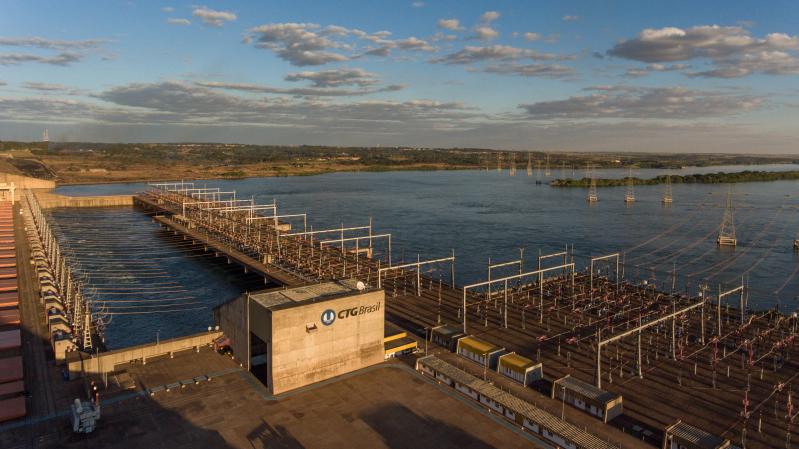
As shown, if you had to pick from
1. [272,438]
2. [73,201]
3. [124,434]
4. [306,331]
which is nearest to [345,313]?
[306,331]

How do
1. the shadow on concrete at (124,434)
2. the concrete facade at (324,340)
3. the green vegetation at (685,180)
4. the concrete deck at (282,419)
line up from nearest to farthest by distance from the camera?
the shadow on concrete at (124,434), the concrete deck at (282,419), the concrete facade at (324,340), the green vegetation at (685,180)

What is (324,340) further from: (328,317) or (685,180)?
(685,180)

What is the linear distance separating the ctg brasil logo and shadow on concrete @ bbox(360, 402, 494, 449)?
4.48 meters

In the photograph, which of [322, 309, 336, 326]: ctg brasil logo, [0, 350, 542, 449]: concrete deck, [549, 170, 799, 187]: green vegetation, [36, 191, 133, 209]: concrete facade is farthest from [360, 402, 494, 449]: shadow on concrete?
[549, 170, 799, 187]: green vegetation

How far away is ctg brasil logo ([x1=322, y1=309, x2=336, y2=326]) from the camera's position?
76.9ft

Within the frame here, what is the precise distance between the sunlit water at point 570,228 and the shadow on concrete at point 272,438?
20.3 meters

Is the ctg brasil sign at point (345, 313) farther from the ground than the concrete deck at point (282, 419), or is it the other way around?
the ctg brasil sign at point (345, 313)

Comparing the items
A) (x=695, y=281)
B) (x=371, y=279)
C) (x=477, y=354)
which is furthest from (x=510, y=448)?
(x=695, y=281)

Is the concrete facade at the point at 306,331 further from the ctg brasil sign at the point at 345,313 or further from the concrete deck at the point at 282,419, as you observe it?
the concrete deck at the point at 282,419

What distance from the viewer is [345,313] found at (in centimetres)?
2411

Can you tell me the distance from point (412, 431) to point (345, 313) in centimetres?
660

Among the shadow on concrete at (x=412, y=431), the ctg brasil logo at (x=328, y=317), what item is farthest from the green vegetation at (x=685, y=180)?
the shadow on concrete at (x=412, y=431)

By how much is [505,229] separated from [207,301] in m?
46.1

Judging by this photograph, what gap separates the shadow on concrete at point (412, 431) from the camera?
18.6 metres
